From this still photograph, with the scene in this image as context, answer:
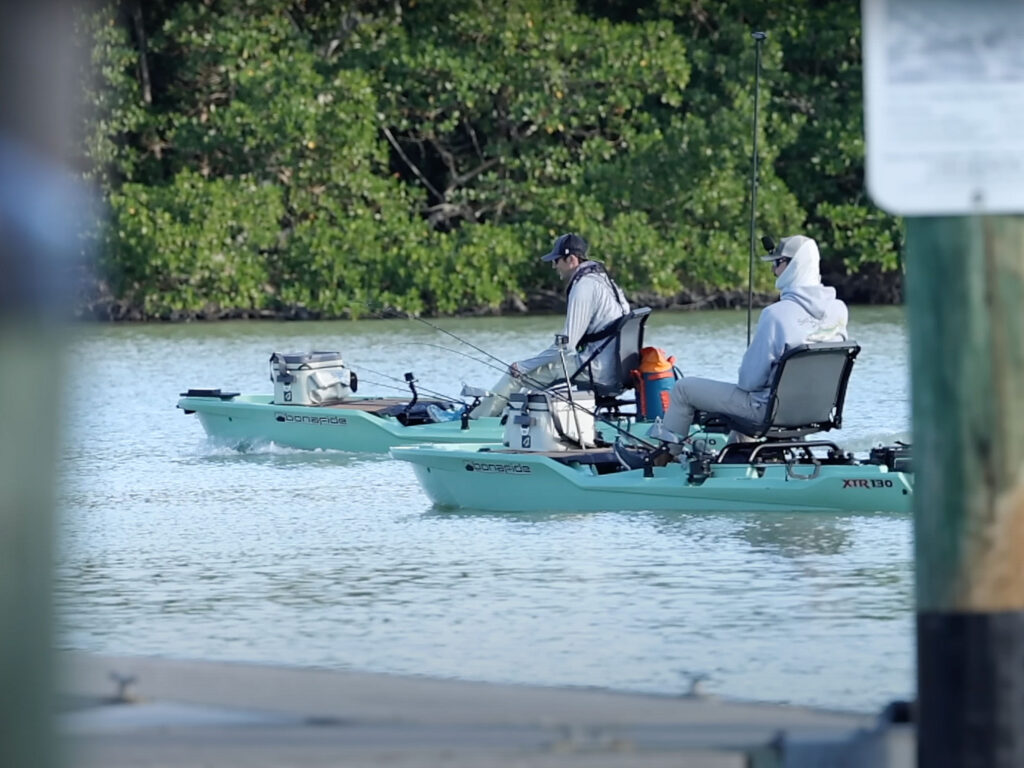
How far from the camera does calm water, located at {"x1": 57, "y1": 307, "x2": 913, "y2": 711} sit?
22.5 ft

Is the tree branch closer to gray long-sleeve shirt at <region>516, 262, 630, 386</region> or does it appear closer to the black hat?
the black hat

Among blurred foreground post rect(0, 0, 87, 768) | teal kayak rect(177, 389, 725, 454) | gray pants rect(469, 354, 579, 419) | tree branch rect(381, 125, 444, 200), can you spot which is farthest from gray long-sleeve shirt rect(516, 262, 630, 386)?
tree branch rect(381, 125, 444, 200)

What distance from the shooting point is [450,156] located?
36.5m

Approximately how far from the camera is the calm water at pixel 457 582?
6848mm

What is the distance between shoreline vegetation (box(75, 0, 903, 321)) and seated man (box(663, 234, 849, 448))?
23.2 m

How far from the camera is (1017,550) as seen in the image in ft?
13.0

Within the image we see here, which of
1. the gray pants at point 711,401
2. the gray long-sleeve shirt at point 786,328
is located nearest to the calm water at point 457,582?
the gray pants at point 711,401

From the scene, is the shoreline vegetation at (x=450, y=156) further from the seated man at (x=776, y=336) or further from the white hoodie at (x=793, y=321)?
the white hoodie at (x=793, y=321)

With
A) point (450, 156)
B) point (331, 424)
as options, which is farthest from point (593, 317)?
point (450, 156)

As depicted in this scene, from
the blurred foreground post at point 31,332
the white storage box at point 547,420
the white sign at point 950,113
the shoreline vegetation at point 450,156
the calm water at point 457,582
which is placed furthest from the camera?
the shoreline vegetation at point 450,156

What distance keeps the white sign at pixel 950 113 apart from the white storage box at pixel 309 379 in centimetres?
1006

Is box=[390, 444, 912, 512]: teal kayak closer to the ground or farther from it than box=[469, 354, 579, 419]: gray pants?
closer to the ground

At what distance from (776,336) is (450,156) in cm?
2688

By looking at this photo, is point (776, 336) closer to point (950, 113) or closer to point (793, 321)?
point (793, 321)
